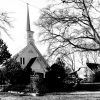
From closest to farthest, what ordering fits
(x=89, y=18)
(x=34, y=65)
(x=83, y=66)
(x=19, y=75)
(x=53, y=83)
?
(x=89, y=18)
(x=53, y=83)
(x=19, y=75)
(x=34, y=65)
(x=83, y=66)

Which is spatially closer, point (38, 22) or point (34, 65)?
point (38, 22)

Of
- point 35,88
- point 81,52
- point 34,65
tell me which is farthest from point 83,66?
point 81,52

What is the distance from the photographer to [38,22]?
72.1 feet

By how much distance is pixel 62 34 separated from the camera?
2241 cm

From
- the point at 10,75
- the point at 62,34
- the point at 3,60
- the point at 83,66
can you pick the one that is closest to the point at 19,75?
the point at 10,75

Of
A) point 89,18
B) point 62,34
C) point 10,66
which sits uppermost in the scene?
point 89,18

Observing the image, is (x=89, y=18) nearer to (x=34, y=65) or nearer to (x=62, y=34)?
(x=62, y=34)

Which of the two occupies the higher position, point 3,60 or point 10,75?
point 3,60

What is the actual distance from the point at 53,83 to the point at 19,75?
6.26 metres

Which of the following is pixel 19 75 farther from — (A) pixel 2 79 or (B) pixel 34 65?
(B) pixel 34 65

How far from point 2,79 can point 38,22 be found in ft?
62.5

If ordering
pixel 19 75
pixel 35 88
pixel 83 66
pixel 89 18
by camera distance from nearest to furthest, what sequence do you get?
pixel 89 18 < pixel 35 88 < pixel 19 75 < pixel 83 66

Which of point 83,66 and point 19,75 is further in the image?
point 83,66

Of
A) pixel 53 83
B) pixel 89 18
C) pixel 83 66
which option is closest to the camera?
pixel 89 18
